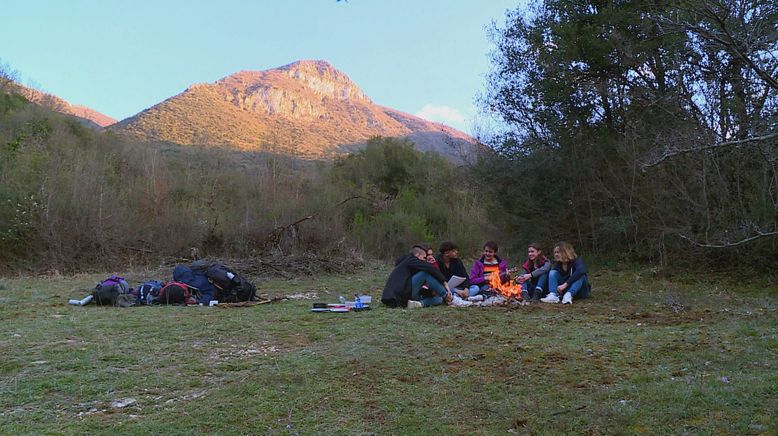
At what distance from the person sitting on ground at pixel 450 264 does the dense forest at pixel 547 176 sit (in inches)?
119

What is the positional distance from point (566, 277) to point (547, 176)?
671cm

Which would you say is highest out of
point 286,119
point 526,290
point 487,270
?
point 286,119

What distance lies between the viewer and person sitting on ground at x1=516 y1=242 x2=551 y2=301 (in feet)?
28.7

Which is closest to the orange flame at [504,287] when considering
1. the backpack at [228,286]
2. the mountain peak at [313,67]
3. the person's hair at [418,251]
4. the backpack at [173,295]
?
the person's hair at [418,251]

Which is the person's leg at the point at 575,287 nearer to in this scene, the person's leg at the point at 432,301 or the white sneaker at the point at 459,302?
the white sneaker at the point at 459,302

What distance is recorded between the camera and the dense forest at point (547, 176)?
1083cm

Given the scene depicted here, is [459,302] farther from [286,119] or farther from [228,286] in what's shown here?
[286,119]

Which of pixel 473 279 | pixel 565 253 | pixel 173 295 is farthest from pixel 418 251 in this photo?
pixel 173 295

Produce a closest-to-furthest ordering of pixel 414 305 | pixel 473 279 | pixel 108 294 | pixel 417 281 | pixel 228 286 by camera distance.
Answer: pixel 414 305
pixel 417 281
pixel 108 294
pixel 473 279
pixel 228 286

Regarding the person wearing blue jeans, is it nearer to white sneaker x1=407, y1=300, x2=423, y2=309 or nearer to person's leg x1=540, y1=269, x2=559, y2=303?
white sneaker x1=407, y1=300, x2=423, y2=309

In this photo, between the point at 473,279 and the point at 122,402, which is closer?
the point at 122,402

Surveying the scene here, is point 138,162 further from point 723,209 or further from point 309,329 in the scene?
point 723,209

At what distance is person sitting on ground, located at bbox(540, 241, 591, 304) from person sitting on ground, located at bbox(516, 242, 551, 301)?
0.35ft

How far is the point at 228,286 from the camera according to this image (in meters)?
9.24
